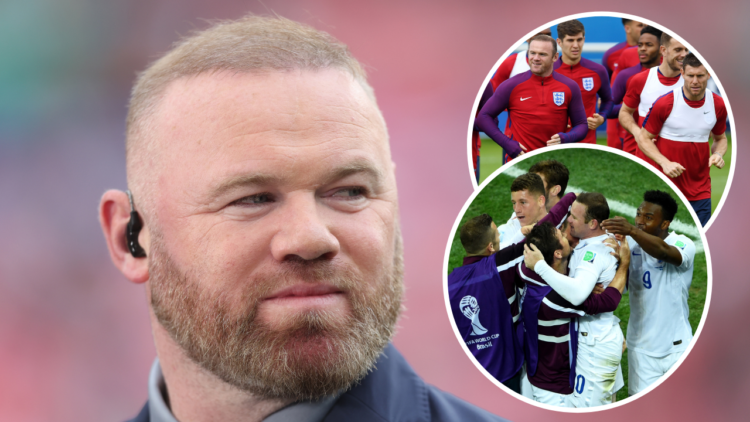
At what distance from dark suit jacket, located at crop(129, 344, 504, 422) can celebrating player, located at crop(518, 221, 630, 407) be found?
328 mm

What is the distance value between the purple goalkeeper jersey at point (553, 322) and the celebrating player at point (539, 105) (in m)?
0.47

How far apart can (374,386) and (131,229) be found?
3.23 feet

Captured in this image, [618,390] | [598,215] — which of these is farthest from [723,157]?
[618,390]

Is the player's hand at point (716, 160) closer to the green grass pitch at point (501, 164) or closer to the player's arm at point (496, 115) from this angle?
the green grass pitch at point (501, 164)

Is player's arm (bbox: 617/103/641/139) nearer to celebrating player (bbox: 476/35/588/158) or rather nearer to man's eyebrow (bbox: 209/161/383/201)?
celebrating player (bbox: 476/35/588/158)

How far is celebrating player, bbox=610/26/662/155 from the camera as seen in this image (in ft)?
7.38

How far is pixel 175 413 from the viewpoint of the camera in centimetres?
219

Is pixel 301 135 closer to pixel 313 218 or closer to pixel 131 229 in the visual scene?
pixel 313 218

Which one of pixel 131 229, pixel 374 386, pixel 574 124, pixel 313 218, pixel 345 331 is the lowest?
pixel 374 386

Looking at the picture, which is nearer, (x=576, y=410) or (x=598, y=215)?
(x=598, y=215)

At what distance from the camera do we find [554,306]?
2.16 meters

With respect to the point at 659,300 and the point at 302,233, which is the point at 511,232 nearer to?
the point at 659,300

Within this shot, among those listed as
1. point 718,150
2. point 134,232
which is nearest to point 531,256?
point 718,150

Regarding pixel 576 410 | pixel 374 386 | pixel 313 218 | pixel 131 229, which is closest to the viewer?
pixel 313 218
